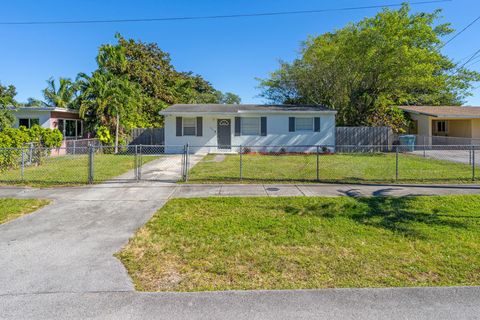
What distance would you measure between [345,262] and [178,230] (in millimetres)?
2740

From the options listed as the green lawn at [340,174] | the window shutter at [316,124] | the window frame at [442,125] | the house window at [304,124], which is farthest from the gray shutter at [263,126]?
the window frame at [442,125]

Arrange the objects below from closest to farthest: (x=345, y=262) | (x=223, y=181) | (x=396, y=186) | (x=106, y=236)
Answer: (x=345, y=262) → (x=106, y=236) → (x=396, y=186) → (x=223, y=181)

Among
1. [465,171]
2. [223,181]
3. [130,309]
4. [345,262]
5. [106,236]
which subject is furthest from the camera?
[465,171]

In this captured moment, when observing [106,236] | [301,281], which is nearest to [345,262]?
[301,281]

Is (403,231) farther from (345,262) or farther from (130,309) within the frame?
(130,309)

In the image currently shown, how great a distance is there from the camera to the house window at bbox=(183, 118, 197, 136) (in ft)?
62.7

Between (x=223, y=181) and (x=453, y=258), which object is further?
(x=223, y=181)

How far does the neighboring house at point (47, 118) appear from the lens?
1788cm

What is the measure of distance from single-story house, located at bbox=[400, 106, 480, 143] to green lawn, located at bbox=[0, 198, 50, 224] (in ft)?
74.6

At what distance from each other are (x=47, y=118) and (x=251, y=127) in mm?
12083

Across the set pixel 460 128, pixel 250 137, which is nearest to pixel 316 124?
pixel 250 137

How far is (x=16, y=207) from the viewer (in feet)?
21.8

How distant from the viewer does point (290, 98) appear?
3056 centimetres

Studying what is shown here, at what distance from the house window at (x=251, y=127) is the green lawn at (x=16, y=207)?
1310 centimetres
